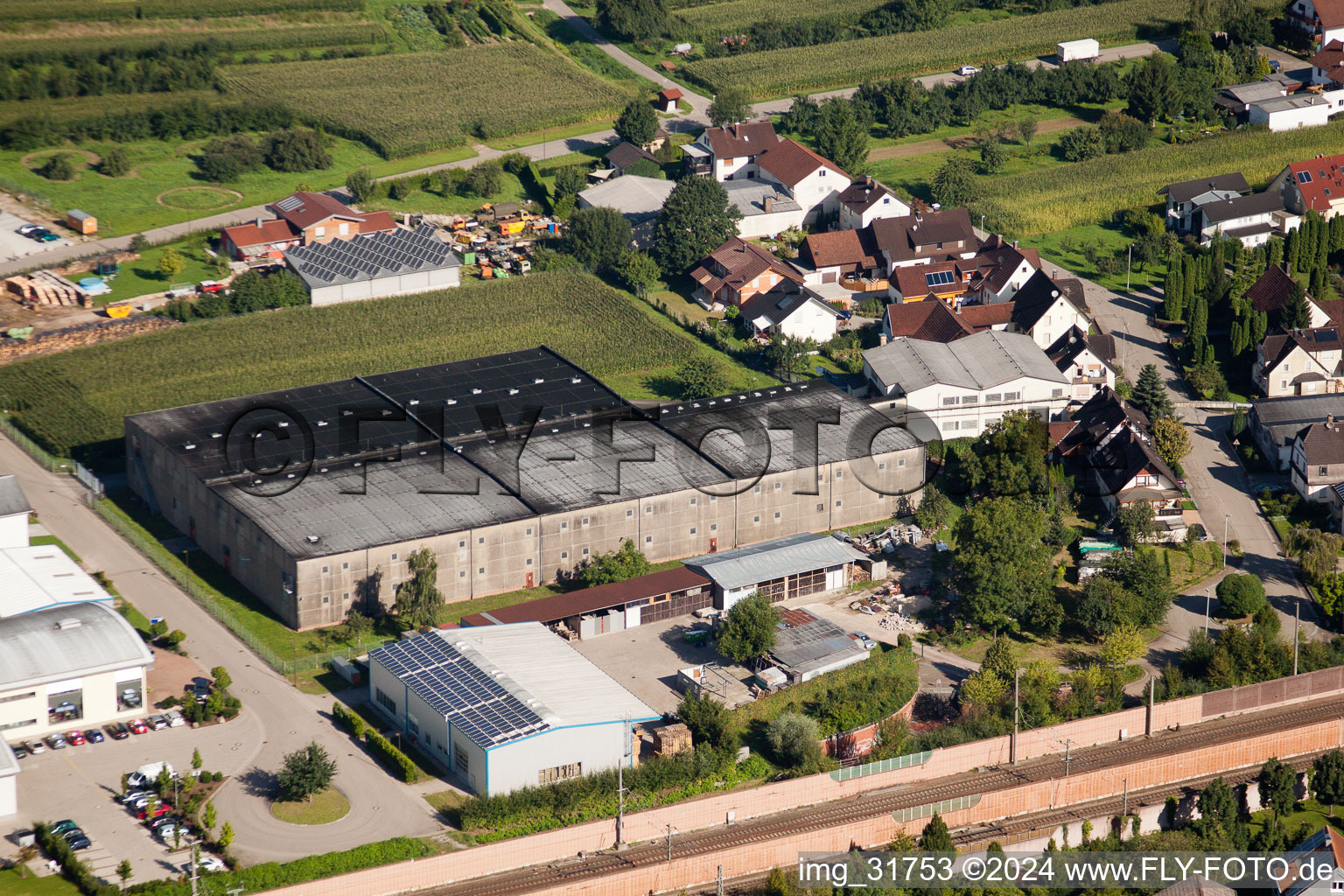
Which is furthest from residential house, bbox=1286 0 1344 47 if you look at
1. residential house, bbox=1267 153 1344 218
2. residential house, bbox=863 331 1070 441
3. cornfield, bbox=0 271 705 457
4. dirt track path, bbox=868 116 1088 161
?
cornfield, bbox=0 271 705 457

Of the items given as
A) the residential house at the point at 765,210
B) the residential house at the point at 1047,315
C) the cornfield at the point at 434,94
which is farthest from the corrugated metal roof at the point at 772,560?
the cornfield at the point at 434,94

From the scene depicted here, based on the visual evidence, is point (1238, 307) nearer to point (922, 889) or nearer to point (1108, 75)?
point (1108, 75)

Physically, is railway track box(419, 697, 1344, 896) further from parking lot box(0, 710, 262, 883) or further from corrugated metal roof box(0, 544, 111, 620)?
corrugated metal roof box(0, 544, 111, 620)

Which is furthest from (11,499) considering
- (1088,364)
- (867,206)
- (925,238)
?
(867,206)

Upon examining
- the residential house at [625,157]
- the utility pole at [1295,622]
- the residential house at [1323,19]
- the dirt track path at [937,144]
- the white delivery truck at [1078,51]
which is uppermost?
the residential house at [1323,19]

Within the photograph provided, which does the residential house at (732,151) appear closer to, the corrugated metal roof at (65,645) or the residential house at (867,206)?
the residential house at (867,206)

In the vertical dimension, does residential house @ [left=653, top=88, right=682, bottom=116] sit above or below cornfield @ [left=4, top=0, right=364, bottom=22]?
below
